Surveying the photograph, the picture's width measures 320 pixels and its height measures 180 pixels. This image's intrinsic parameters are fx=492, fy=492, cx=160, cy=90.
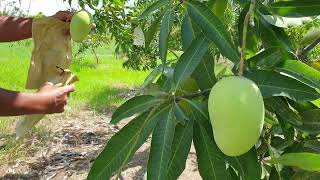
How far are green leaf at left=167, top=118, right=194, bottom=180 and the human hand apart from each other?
821 mm

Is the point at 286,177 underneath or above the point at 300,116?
underneath

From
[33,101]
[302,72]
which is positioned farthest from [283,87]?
[33,101]

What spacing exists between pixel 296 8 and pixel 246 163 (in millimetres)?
305

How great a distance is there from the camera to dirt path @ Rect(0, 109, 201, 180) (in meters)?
2.97

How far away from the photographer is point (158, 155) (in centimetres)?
81

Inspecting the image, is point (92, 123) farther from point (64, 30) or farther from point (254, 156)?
point (254, 156)

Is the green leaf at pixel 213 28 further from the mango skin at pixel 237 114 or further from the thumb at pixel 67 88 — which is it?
the thumb at pixel 67 88

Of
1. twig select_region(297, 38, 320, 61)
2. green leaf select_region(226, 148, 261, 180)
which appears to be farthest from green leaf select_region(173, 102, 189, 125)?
twig select_region(297, 38, 320, 61)

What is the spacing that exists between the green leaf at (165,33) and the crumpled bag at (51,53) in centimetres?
84

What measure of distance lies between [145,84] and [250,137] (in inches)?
21.5

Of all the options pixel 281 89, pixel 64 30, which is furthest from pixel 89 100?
pixel 281 89

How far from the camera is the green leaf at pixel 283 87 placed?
0.79 meters

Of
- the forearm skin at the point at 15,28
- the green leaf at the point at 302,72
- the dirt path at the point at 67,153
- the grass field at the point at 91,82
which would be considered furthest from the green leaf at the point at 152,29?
the grass field at the point at 91,82

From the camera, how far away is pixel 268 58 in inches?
34.6
